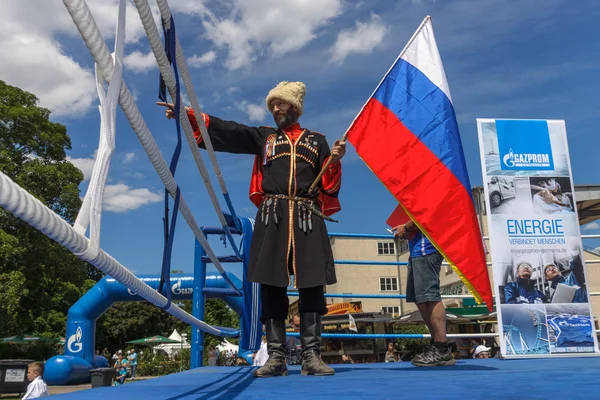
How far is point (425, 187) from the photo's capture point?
3213 millimetres

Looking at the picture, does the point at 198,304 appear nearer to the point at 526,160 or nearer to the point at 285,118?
the point at 285,118

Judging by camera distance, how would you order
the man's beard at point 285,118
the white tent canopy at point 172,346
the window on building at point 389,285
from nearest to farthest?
1. the man's beard at point 285,118
2. the white tent canopy at point 172,346
3. the window on building at point 389,285

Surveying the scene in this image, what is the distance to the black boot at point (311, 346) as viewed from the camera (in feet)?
8.38

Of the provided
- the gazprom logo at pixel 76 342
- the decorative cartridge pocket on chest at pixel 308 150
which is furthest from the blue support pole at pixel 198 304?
the gazprom logo at pixel 76 342

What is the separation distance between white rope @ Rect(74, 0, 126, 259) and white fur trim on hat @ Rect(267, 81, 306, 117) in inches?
63.2

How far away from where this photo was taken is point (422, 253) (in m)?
3.29

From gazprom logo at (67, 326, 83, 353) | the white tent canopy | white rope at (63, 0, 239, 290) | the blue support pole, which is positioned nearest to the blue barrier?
gazprom logo at (67, 326, 83, 353)

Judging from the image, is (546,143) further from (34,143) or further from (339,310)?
(34,143)

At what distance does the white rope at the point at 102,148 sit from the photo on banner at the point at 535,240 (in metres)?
4.13

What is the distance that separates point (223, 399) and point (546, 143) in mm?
4605

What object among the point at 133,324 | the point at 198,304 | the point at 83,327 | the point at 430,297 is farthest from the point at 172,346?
the point at 430,297

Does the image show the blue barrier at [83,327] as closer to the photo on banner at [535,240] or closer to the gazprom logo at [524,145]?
the photo on banner at [535,240]

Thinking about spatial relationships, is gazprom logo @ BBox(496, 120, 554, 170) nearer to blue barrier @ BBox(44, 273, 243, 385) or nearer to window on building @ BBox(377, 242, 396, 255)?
blue barrier @ BBox(44, 273, 243, 385)

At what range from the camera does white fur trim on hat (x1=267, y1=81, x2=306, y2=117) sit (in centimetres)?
294
